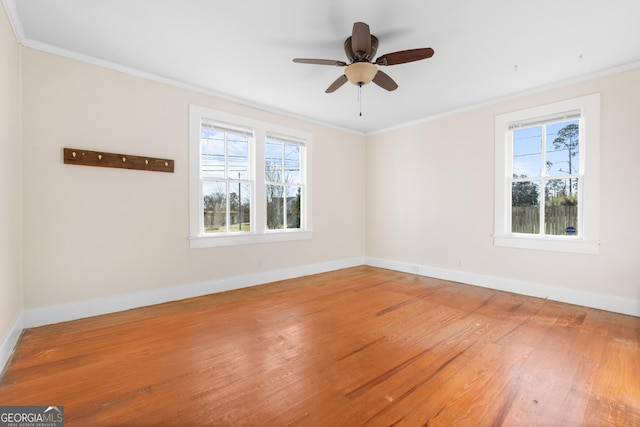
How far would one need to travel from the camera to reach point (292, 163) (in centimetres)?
505

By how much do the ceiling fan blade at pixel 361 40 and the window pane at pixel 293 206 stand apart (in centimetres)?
284

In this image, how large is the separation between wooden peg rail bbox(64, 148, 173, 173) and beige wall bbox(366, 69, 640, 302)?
4034 millimetres

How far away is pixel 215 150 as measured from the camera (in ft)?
13.5

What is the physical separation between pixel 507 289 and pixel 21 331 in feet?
19.1

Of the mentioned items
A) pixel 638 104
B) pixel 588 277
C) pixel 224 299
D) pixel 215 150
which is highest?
pixel 638 104

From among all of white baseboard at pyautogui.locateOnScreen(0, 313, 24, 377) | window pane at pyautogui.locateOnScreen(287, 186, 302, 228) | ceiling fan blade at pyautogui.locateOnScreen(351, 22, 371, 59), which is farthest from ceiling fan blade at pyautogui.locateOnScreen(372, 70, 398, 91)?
white baseboard at pyautogui.locateOnScreen(0, 313, 24, 377)

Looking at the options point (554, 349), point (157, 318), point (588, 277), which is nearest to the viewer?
point (554, 349)

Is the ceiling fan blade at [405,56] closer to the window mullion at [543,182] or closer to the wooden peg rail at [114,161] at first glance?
the window mullion at [543,182]

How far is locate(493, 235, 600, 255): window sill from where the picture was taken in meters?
3.44

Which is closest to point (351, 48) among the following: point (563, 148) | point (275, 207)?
point (275, 207)

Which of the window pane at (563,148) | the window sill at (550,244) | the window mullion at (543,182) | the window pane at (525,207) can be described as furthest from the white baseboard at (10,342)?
the window pane at (563,148)

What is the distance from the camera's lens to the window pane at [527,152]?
12.9 feet

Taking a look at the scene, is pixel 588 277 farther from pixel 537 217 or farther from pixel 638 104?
pixel 638 104

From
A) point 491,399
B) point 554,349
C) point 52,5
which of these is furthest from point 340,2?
point 554,349
